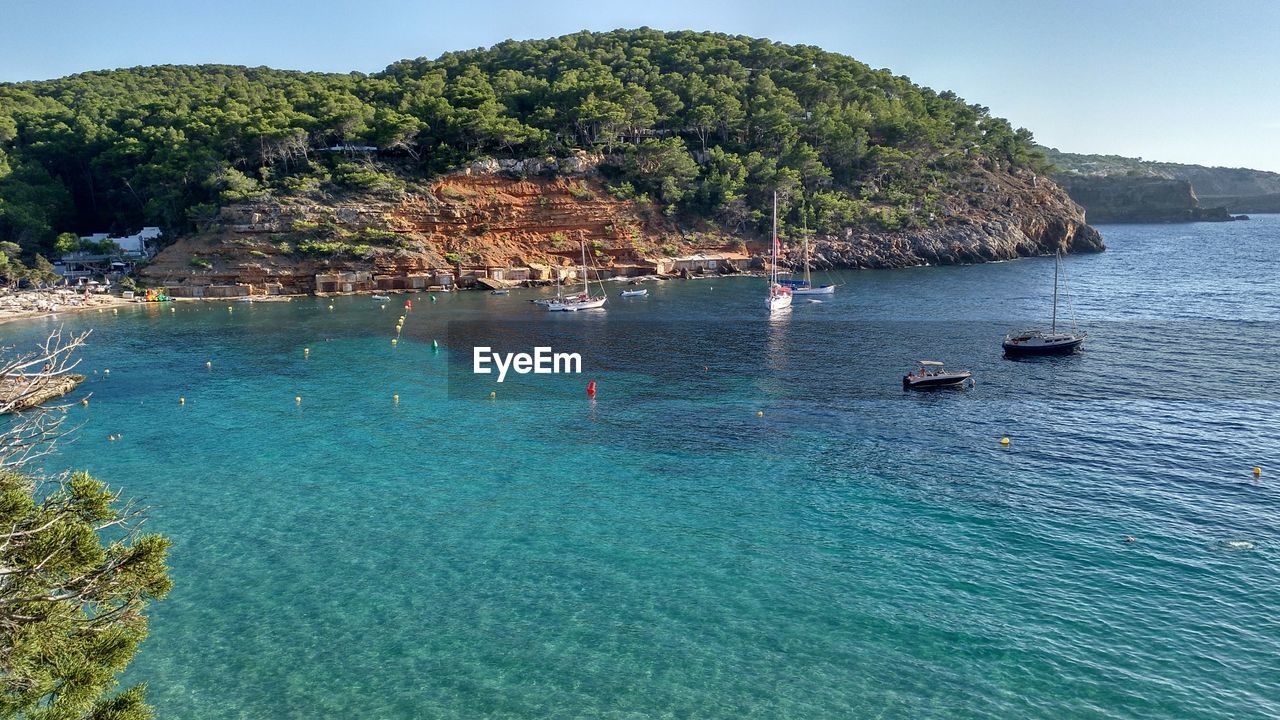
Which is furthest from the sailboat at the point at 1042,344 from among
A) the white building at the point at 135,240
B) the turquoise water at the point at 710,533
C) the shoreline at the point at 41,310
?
the white building at the point at 135,240

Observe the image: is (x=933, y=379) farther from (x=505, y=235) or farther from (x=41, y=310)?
(x=41, y=310)

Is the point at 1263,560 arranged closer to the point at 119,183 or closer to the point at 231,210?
the point at 231,210

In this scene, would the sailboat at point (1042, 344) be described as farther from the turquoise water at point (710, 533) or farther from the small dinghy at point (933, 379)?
the small dinghy at point (933, 379)

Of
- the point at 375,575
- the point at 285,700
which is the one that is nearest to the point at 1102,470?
the point at 375,575

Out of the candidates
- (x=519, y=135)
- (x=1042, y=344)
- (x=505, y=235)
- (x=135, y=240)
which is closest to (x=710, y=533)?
(x=1042, y=344)

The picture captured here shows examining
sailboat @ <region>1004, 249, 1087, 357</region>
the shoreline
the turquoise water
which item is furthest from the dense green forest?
sailboat @ <region>1004, 249, 1087, 357</region>
